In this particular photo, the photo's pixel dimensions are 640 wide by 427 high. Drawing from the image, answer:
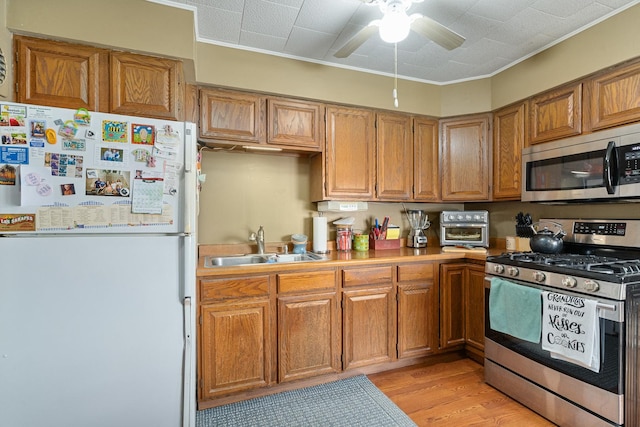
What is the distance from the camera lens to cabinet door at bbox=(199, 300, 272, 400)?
6.28 feet

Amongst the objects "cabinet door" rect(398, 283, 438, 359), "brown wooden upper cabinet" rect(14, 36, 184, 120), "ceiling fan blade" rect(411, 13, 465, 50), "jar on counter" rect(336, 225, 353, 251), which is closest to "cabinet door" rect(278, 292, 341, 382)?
"cabinet door" rect(398, 283, 438, 359)

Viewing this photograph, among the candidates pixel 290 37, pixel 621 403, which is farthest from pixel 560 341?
A: pixel 290 37

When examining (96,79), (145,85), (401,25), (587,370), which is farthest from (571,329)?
(96,79)

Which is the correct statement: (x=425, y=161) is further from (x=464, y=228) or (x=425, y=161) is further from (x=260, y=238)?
(x=260, y=238)

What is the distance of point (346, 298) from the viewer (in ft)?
7.30

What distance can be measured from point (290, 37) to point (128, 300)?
193 centimetres

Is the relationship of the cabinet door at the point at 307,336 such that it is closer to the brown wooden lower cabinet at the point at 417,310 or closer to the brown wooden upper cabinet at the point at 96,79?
the brown wooden lower cabinet at the point at 417,310

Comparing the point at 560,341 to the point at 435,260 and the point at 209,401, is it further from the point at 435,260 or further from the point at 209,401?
the point at 209,401

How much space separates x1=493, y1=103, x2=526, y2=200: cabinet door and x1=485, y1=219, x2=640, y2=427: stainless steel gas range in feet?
1.49

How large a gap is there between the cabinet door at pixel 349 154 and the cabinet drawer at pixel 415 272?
0.67 m

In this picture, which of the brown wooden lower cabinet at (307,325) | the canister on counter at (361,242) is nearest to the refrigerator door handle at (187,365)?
the brown wooden lower cabinet at (307,325)

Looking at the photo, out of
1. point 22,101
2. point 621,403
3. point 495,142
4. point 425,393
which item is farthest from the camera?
point 495,142

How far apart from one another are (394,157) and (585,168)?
52.4 inches

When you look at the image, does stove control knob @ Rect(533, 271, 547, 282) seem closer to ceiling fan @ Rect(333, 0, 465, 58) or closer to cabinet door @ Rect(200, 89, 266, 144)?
ceiling fan @ Rect(333, 0, 465, 58)
